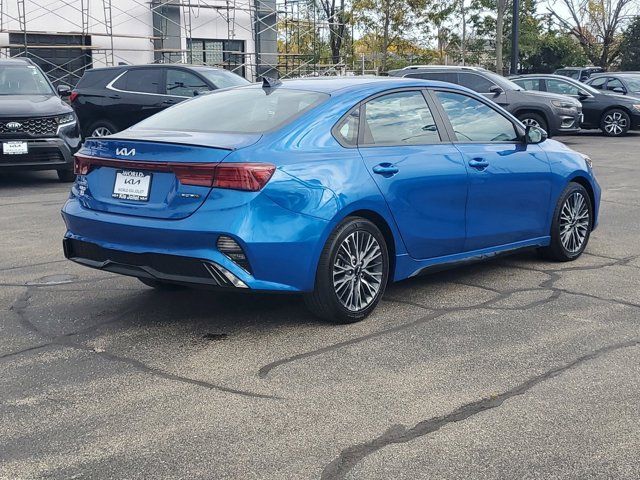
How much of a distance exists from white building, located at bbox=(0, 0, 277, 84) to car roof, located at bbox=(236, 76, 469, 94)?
66.7ft

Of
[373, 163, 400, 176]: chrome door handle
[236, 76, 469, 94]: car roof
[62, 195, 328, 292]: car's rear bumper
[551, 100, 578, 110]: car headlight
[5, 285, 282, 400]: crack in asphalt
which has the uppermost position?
[236, 76, 469, 94]: car roof

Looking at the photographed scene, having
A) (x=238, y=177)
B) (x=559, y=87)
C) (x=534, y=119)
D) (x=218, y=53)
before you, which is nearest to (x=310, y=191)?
(x=238, y=177)

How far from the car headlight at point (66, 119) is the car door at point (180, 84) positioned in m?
2.77

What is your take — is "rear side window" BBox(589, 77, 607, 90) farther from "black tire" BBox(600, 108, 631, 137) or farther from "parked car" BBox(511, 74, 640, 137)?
"black tire" BBox(600, 108, 631, 137)

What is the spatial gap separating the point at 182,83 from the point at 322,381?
11.7m

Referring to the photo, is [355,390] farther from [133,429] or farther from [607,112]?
[607,112]

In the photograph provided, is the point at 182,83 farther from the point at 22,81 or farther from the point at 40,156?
the point at 40,156

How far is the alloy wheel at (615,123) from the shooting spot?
2294 centimetres

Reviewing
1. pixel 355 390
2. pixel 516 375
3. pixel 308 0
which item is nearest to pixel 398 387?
pixel 355 390

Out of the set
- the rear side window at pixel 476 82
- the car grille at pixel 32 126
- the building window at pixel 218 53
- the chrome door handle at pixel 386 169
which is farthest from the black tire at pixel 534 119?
the chrome door handle at pixel 386 169

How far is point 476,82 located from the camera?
20.0 metres

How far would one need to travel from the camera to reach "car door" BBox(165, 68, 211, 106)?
50.6 feet

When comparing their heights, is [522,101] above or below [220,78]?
below

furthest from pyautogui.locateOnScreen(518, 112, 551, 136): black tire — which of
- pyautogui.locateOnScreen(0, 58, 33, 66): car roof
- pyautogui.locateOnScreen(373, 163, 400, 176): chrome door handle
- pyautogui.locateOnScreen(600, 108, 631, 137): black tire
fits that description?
pyautogui.locateOnScreen(373, 163, 400, 176): chrome door handle
